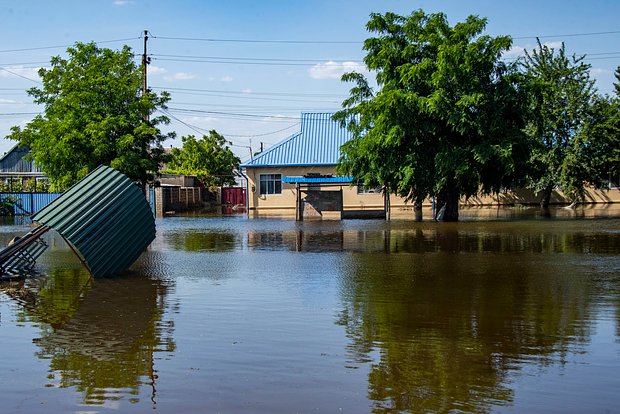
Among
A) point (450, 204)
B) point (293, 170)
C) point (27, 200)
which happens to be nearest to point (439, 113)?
point (450, 204)

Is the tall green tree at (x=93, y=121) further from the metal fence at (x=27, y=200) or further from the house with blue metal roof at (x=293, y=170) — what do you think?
the house with blue metal roof at (x=293, y=170)

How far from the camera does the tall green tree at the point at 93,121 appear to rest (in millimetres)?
33375

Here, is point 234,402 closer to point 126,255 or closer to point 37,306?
point 37,306

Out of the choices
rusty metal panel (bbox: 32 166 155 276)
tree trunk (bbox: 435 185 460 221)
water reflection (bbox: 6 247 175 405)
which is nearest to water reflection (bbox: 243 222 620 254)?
tree trunk (bbox: 435 185 460 221)

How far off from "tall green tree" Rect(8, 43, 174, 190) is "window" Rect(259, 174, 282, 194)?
42.7 feet

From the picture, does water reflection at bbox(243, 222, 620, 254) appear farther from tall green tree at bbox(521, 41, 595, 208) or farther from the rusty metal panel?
tall green tree at bbox(521, 41, 595, 208)

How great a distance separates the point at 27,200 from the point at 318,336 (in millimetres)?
38859

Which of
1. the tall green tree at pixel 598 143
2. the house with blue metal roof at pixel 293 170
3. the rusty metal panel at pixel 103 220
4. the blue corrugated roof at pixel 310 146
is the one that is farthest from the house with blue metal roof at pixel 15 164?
the rusty metal panel at pixel 103 220

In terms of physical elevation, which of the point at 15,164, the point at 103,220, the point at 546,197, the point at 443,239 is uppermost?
the point at 15,164

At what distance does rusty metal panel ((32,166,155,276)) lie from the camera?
13.5 meters

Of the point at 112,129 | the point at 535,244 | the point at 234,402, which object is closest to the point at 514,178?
the point at 535,244

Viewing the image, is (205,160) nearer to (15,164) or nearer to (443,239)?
(15,164)

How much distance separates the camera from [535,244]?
20344mm

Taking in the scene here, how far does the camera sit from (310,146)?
49.2 meters
